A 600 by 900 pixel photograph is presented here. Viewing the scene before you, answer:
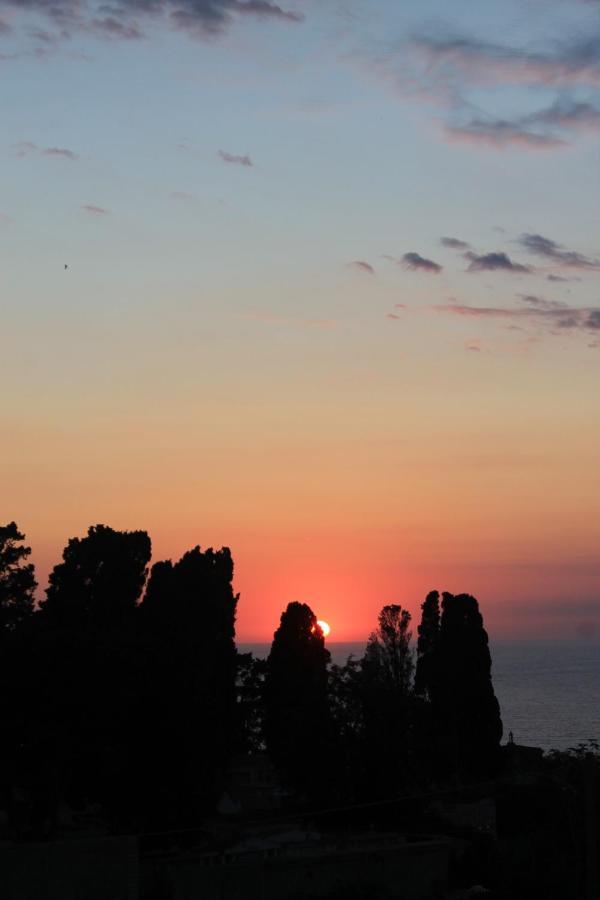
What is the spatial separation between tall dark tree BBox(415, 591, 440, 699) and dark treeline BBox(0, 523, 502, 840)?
11cm

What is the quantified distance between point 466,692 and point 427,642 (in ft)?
21.7

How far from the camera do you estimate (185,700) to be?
4428 cm

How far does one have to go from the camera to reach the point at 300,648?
59.9 metres

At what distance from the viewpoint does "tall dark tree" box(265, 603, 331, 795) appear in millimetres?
51719

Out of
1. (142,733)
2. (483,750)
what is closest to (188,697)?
(142,733)

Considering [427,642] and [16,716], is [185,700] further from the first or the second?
[427,642]

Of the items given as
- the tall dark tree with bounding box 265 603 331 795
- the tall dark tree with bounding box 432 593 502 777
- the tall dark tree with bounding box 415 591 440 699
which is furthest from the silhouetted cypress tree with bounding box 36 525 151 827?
the tall dark tree with bounding box 415 591 440 699

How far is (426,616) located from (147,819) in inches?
1149

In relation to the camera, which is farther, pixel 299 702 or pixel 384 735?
pixel 299 702

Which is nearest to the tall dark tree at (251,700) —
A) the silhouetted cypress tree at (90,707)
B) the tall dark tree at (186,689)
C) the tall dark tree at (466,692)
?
the tall dark tree at (186,689)

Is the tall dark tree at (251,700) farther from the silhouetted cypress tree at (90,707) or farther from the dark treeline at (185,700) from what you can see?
the silhouetted cypress tree at (90,707)

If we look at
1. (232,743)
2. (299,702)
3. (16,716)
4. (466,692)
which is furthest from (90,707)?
(466,692)

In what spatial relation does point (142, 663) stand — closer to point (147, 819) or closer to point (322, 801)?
point (147, 819)

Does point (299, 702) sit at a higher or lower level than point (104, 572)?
lower
